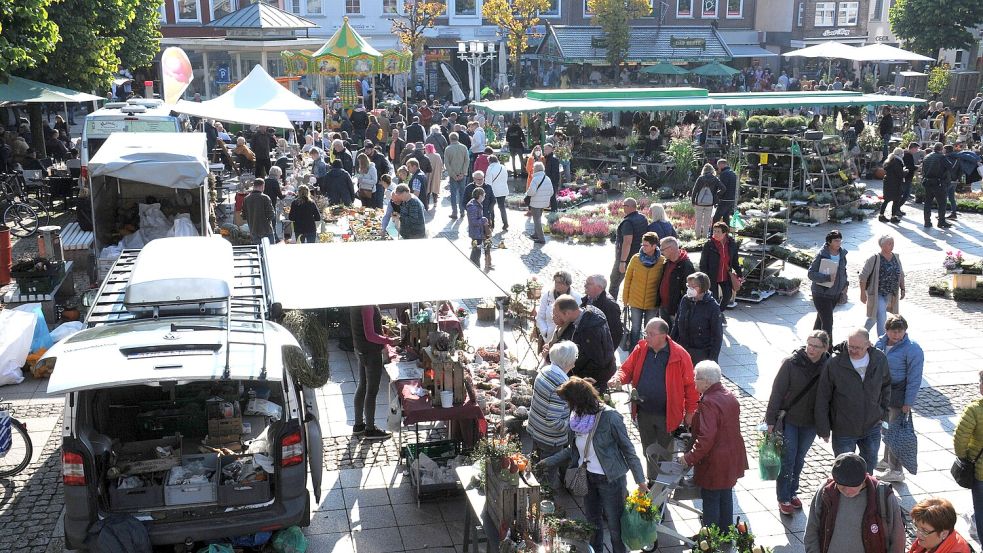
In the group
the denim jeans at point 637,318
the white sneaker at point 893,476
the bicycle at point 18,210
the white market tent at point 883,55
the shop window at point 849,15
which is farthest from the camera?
the shop window at point 849,15

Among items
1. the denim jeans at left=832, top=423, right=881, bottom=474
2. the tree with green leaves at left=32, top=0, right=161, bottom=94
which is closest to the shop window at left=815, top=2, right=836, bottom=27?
the tree with green leaves at left=32, top=0, right=161, bottom=94

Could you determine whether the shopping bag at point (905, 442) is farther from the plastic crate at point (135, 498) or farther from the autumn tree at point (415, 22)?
the autumn tree at point (415, 22)

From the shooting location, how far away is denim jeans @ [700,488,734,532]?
654cm

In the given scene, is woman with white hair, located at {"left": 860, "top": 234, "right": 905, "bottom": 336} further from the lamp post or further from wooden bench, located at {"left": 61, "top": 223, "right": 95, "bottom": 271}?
the lamp post

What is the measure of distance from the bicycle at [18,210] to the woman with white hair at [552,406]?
43.1 ft

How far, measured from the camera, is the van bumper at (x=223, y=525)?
582 cm

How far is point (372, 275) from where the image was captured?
25.2 feet

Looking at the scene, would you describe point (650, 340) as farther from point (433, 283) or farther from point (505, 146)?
point (505, 146)

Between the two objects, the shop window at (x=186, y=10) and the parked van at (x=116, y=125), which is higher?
the shop window at (x=186, y=10)

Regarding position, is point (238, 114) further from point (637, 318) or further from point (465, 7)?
point (465, 7)

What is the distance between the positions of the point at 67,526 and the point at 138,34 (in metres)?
24.1

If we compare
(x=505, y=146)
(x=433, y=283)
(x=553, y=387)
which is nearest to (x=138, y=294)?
(x=433, y=283)

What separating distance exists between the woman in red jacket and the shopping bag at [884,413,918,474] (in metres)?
1.85

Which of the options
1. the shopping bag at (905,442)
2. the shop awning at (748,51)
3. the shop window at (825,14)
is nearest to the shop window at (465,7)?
the shop awning at (748,51)
